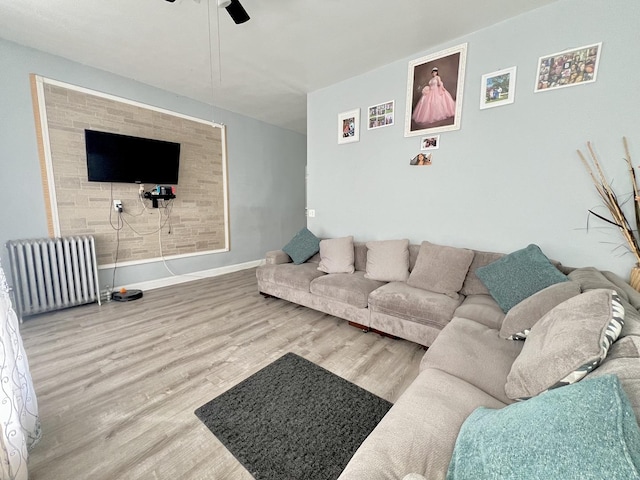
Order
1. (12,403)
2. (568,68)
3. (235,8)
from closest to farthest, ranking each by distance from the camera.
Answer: (12,403) → (235,8) → (568,68)

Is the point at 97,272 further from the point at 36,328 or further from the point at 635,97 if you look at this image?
the point at 635,97

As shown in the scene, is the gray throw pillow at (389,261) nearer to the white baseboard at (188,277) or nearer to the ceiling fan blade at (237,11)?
the ceiling fan blade at (237,11)

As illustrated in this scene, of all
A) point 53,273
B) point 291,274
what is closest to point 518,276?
point 291,274

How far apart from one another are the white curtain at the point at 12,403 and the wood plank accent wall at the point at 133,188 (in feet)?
7.52

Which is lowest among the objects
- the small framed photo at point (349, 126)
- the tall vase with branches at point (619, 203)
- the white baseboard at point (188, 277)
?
the white baseboard at point (188, 277)

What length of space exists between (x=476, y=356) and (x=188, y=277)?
4.05 meters

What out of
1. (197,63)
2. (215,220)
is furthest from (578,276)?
(215,220)

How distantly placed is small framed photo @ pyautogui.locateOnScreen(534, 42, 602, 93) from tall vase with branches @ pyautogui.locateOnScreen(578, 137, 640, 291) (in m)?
0.53

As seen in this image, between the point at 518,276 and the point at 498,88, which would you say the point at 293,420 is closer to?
the point at 518,276

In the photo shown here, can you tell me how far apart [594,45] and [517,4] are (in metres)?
0.66

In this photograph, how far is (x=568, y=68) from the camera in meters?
1.99

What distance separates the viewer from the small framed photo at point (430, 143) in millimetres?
2649

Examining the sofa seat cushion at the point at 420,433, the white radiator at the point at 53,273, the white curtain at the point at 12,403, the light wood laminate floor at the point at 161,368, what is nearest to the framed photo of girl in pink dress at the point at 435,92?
the light wood laminate floor at the point at 161,368

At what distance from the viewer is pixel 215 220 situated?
433 cm
